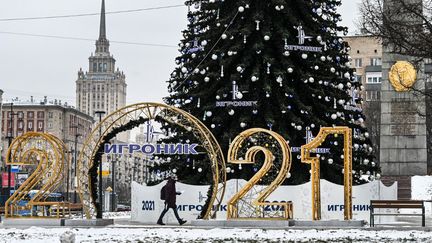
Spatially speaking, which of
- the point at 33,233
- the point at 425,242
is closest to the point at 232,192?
the point at 33,233

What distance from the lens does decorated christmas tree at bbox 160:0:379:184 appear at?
31.7 meters

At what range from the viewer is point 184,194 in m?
29.3

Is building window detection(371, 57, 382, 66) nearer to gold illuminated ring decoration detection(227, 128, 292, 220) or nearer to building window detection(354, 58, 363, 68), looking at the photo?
building window detection(354, 58, 363, 68)

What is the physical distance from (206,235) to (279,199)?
7637 millimetres

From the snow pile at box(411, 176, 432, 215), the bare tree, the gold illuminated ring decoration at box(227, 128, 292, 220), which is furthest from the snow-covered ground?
the snow pile at box(411, 176, 432, 215)

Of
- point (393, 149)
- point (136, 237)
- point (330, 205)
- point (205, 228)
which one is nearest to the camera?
point (136, 237)

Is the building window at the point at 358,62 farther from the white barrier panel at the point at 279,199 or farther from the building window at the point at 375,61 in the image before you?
the white barrier panel at the point at 279,199

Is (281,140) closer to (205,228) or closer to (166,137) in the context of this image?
(205,228)

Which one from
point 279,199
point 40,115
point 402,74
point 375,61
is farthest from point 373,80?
point 279,199

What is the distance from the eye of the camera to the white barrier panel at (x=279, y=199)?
2895 cm

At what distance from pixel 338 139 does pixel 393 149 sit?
28.5 ft

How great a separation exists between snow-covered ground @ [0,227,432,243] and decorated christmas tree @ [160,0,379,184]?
27.4ft

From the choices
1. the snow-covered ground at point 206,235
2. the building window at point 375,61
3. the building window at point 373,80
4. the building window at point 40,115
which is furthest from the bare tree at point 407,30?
the building window at point 40,115

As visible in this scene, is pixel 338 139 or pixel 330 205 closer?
pixel 330 205
